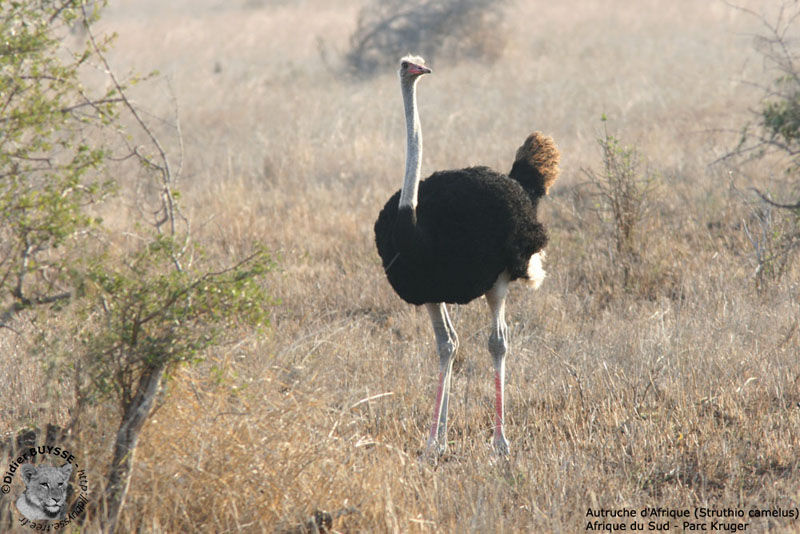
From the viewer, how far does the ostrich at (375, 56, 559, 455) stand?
4586 mm

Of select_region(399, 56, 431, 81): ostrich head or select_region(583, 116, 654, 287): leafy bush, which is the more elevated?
select_region(399, 56, 431, 81): ostrich head

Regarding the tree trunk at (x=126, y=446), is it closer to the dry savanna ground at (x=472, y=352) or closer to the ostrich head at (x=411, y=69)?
the dry savanna ground at (x=472, y=352)

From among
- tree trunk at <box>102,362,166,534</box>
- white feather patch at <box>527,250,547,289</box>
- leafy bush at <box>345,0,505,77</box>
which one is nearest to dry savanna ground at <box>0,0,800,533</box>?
tree trunk at <box>102,362,166,534</box>

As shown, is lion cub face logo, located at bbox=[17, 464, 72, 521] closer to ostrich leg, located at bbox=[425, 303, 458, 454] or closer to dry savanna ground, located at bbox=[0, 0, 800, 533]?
dry savanna ground, located at bbox=[0, 0, 800, 533]

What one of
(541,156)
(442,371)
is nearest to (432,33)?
(541,156)

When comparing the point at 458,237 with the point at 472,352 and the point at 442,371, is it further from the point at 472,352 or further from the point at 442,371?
the point at 472,352

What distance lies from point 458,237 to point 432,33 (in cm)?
1352

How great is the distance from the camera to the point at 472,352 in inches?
241

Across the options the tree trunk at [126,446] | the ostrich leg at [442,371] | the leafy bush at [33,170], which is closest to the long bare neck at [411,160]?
the ostrich leg at [442,371]

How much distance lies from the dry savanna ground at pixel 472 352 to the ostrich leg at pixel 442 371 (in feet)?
0.48

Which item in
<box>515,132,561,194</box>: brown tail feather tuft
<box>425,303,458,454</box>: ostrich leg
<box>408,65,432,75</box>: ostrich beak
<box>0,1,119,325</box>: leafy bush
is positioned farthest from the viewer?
<box>515,132,561,194</box>: brown tail feather tuft

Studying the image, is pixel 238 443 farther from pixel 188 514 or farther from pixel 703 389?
pixel 703 389

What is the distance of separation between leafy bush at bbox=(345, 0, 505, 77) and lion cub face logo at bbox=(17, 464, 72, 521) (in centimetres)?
1434

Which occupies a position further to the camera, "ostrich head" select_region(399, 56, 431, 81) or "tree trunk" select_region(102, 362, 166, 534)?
"ostrich head" select_region(399, 56, 431, 81)
